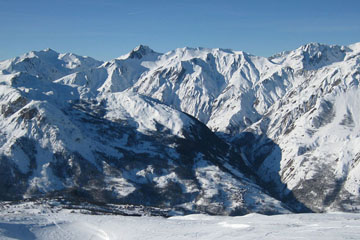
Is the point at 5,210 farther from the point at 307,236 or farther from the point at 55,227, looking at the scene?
the point at 307,236

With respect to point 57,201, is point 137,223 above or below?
below

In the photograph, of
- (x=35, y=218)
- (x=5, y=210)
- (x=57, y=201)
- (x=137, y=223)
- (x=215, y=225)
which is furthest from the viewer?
(x=57, y=201)

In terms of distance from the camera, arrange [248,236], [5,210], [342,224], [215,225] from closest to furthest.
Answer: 1. [248,236]
2. [342,224]
3. [215,225]
4. [5,210]

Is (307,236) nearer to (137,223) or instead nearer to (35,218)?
(137,223)

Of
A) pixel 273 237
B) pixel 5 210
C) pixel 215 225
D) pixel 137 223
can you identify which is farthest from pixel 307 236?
pixel 5 210

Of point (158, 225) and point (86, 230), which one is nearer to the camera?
point (158, 225)

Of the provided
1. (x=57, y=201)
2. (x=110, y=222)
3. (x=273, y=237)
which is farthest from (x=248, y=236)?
(x=57, y=201)
